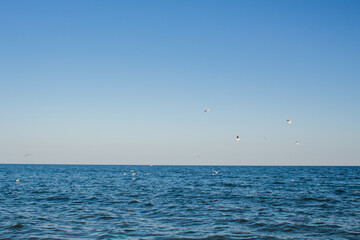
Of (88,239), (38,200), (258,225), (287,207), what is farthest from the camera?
(38,200)

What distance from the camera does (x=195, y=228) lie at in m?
18.1

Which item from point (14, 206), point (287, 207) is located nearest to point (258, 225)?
point (287, 207)

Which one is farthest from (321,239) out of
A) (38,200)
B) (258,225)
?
(38,200)

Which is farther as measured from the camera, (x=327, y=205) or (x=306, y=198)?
(x=306, y=198)

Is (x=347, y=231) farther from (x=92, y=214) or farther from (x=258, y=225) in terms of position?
(x=92, y=214)

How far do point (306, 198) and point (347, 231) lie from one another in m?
14.3

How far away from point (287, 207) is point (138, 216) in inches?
496

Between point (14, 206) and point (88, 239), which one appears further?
point (14, 206)

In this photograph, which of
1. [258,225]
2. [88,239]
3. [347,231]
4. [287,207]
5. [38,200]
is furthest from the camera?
[38,200]

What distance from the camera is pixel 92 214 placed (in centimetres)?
2225

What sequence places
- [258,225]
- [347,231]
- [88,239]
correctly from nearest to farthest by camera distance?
1. [88,239]
2. [347,231]
3. [258,225]

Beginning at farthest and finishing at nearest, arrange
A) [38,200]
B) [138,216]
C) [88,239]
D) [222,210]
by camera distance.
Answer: [38,200]
[222,210]
[138,216]
[88,239]

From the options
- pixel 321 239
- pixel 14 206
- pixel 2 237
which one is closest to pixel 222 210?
pixel 321 239

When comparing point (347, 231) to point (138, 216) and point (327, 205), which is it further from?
point (138, 216)
